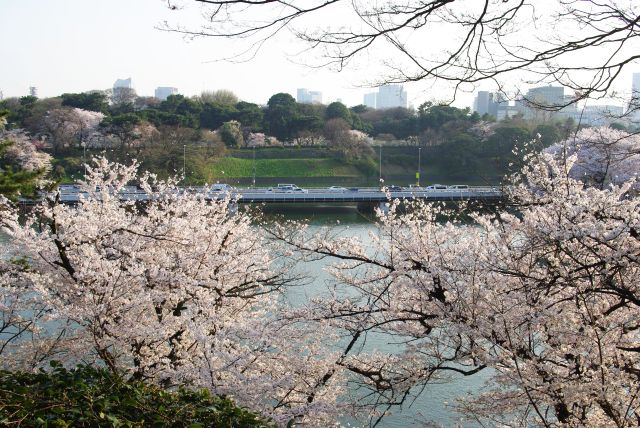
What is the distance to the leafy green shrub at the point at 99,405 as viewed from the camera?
2666 millimetres

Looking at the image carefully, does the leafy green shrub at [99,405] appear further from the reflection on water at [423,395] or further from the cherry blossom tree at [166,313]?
the reflection on water at [423,395]

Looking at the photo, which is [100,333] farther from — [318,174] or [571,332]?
[318,174]

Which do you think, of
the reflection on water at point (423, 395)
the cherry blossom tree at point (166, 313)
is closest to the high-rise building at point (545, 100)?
the reflection on water at point (423, 395)

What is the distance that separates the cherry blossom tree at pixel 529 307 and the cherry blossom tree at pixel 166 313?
0.55 meters

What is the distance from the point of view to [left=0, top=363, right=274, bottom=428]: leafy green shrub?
2.67m

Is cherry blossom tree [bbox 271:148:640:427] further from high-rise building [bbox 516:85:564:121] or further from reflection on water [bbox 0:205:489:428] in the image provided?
high-rise building [bbox 516:85:564:121]

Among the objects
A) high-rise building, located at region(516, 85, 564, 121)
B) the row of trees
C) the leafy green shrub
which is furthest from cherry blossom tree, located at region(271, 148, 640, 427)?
the leafy green shrub

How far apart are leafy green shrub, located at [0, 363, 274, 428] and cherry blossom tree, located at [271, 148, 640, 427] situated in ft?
5.11

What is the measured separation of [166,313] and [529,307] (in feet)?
11.8

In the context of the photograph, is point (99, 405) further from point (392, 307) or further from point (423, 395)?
point (423, 395)

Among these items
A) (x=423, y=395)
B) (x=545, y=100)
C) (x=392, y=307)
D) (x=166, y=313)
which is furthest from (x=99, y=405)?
(x=423, y=395)

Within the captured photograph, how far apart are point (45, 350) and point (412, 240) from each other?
12.2 feet

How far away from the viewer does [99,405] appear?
9.17 feet

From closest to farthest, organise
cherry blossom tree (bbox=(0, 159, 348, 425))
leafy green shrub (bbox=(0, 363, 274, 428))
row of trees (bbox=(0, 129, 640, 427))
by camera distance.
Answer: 1. leafy green shrub (bbox=(0, 363, 274, 428))
2. row of trees (bbox=(0, 129, 640, 427))
3. cherry blossom tree (bbox=(0, 159, 348, 425))
